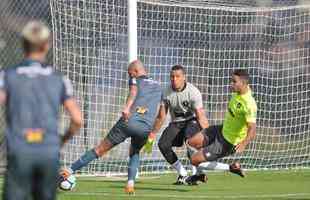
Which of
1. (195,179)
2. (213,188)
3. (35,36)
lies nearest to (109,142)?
(195,179)

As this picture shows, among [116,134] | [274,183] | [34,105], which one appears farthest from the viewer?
[274,183]

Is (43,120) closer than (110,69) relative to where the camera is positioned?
Yes

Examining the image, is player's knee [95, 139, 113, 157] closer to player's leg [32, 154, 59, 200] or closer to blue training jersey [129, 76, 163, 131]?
blue training jersey [129, 76, 163, 131]

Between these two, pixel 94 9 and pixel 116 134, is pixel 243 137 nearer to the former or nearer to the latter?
pixel 116 134

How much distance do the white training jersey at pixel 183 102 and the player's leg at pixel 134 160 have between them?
1565mm

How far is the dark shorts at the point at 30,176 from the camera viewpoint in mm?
6113

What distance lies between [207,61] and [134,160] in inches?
211

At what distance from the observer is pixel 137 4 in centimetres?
1594

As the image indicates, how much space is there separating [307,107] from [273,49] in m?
1.24

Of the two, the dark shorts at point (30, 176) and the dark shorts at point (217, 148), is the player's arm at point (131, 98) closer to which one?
the dark shorts at point (217, 148)

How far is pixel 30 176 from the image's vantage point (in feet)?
20.1

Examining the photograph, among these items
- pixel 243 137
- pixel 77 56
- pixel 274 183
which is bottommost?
pixel 274 183

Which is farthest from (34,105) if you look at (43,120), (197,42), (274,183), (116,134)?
(197,42)

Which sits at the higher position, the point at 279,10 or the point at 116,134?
the point at 279,10
